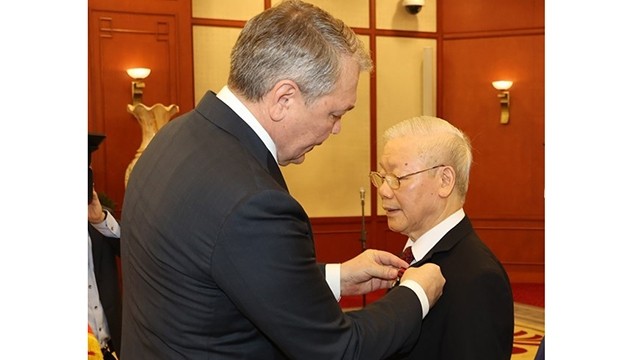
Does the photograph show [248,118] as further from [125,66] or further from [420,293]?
[125,66]

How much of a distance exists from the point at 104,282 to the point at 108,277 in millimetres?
33

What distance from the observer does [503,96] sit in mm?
10367

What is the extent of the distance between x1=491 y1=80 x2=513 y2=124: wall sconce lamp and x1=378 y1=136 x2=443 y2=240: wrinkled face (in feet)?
27.2

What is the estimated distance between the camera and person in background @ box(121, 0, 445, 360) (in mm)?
1392

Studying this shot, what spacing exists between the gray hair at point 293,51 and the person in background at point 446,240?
75cm

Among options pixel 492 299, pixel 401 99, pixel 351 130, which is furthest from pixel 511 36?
pixel 492 299

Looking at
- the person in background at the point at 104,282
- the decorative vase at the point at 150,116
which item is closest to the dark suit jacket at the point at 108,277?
the person in background at the point at 104,282

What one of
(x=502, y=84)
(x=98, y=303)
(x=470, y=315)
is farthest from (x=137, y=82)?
(x=470, y=315)

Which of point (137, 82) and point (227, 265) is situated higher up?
point (137, 82)

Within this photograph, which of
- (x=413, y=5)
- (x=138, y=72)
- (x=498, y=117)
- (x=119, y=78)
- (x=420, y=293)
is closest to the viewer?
(x=420, y=293)

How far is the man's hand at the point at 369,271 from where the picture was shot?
2.00 metres

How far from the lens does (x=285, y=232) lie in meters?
1.40

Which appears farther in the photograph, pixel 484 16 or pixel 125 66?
pixel 484 16

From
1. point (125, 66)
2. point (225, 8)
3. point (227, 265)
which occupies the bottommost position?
point (227, 265)
